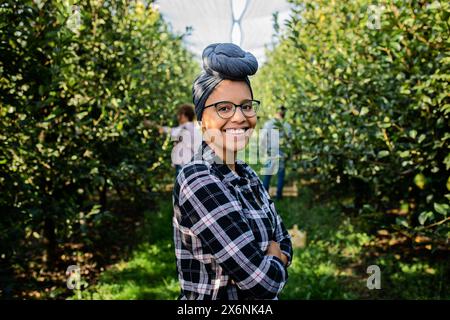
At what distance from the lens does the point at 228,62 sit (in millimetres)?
1377

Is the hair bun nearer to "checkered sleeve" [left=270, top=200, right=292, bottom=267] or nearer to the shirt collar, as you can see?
the shirt collar

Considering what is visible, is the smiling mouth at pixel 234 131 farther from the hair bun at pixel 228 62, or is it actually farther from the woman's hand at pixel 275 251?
the woman's hand at pixel 275 251

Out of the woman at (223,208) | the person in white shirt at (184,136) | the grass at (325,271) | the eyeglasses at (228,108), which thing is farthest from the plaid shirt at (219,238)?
the person in white shirt at (184,136)

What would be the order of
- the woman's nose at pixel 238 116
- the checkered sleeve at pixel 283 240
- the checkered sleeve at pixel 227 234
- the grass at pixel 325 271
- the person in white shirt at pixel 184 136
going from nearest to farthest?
the checkered sleeve at pixel 227 234 → the woman's nose at pixel 238 116 → the checkered sleeve at pixel 283 240 → the grass at pixel 325 271 → the person in white shirt at pixel 184 136

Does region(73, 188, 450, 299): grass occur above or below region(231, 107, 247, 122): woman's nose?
below

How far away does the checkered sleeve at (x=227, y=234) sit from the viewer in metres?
1.29

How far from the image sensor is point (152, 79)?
6633mm

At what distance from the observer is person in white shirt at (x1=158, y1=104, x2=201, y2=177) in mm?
6150

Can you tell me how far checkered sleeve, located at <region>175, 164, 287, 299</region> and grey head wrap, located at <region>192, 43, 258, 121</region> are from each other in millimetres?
264

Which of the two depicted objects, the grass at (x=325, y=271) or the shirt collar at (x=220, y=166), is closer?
the shirt collar at (x=220, y=166)

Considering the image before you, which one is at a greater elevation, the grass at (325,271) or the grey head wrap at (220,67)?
the grey head wrap at (220,67)

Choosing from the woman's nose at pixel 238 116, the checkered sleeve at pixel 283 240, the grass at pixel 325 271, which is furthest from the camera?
the grass at pixel 325 271

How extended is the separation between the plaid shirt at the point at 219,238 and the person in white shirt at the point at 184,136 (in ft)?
14.9

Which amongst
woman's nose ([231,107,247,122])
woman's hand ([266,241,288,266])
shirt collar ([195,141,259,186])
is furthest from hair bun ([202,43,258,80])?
woman's hand ([266,241,288,266])
